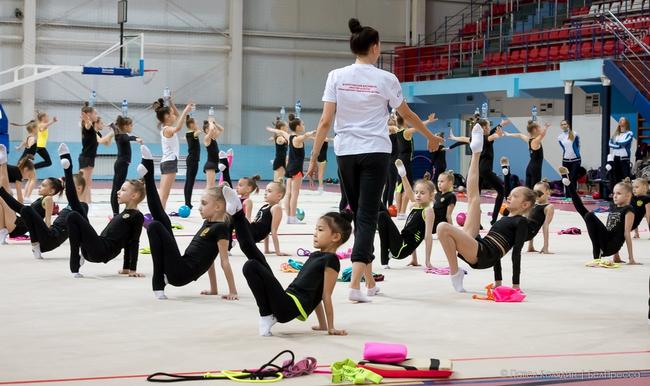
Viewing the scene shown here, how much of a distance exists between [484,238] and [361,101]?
1.57 metres

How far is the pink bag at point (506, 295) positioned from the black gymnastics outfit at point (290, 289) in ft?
6.45

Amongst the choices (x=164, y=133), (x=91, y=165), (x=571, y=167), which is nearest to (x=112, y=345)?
(x=164, y=133)

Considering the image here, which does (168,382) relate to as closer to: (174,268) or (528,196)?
(174,268)

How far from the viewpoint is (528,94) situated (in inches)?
1000

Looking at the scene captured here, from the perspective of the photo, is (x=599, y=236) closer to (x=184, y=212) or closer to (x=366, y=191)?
(x=366, y=191)

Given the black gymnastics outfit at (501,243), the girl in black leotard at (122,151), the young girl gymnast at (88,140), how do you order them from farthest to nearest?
the young girl gymnast at (88,140)
the girl in black leotard at (122,151)
the black gymnastics outfit at (501,243)

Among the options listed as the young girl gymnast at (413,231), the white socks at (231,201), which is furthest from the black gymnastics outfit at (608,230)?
the white socks at (231,201)

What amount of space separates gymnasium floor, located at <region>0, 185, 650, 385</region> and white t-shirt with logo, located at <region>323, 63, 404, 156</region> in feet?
3.77

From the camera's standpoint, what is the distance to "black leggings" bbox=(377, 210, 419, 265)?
8.46m

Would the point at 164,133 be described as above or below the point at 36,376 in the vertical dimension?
above

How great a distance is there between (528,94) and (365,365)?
71.3 ft

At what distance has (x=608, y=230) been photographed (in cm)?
964

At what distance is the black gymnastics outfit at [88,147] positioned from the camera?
597 inches

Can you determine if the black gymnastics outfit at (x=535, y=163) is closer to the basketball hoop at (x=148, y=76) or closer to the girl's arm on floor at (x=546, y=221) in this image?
the girl's arm on floor at (x=546, y=221)
